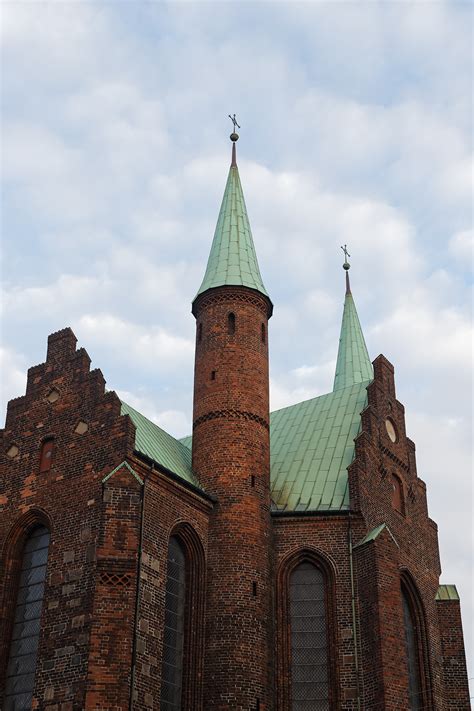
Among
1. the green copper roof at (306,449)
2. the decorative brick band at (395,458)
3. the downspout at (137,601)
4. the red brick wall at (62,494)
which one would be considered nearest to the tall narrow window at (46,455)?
the red brick wall at (62,494)

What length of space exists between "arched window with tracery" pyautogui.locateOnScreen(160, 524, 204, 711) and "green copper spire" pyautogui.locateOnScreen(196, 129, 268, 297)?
33.7 feet

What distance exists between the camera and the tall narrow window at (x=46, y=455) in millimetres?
27938

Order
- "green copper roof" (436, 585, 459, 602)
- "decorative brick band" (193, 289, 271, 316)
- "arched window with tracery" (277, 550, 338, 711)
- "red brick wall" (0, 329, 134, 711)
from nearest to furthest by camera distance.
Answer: "red brick wall" (0, 329, 134, 711) → "arched window with tracery" (277, 550, 338, 711) → "green copper roof" (436, 585, 459, 602) → "decorative brick band" (193, 289, 271, 316)

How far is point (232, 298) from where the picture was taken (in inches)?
1321

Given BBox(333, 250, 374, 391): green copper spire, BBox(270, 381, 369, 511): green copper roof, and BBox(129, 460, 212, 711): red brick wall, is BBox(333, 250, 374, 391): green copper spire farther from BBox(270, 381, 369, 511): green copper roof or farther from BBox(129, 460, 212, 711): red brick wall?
BBox(129, 460, 212, 711): red brick wall

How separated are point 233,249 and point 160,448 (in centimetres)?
908

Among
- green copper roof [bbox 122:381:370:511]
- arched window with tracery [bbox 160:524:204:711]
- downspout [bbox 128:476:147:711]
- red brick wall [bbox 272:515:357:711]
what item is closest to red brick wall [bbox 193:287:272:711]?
arched window with tracery [bbox 160:524:204:711]

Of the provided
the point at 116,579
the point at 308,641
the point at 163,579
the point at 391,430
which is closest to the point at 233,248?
the point at 391,430

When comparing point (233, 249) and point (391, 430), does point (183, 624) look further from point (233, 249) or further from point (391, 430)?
point (233, 249)

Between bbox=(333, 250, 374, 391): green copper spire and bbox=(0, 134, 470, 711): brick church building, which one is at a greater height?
bbox=(333, 250, 374, 391): green copper spire

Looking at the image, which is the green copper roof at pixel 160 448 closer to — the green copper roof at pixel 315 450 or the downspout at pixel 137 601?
the downspout at pixel 137 601

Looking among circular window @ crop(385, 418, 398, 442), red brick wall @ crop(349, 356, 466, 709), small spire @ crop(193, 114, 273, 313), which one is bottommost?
red brick wall @ crop(349, 356, 466, 709)

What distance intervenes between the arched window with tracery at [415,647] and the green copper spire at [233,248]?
475 inches

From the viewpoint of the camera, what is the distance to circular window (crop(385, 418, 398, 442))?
33750mm
